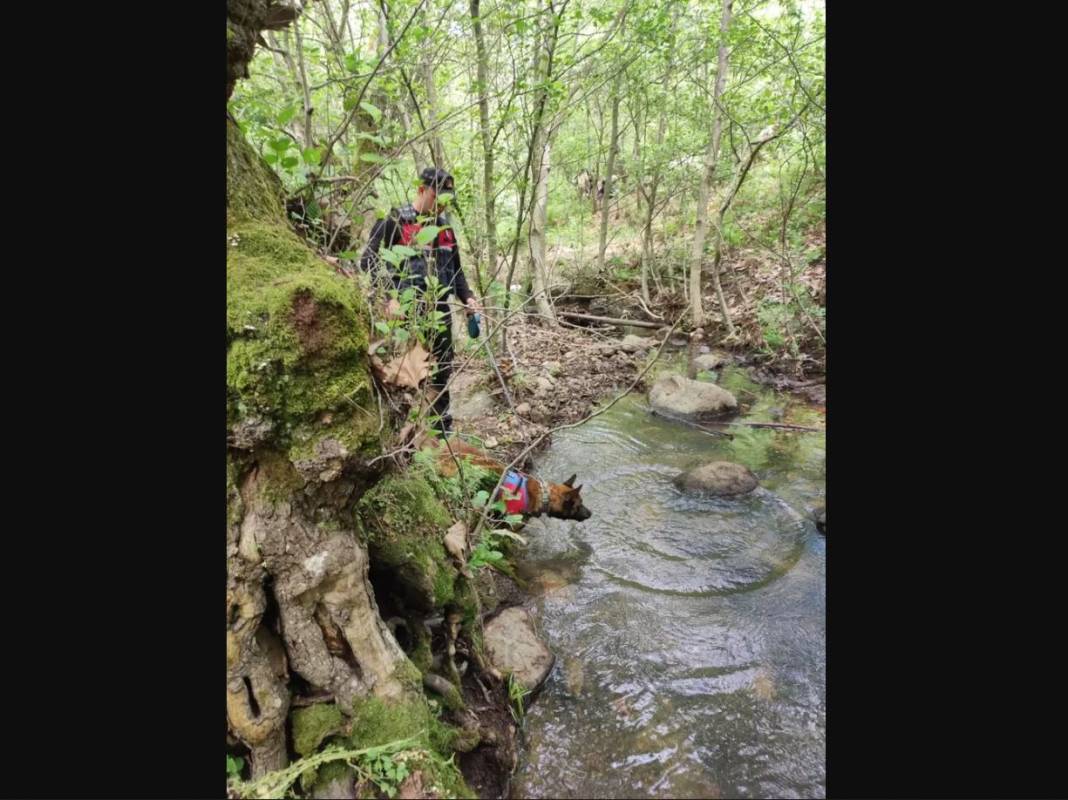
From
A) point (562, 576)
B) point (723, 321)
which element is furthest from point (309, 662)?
point (723, 321)

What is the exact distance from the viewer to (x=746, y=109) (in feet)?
37.9

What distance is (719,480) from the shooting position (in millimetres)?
6168

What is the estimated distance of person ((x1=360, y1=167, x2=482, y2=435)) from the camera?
10.4 ft

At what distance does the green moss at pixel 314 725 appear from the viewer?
2088 millimetres

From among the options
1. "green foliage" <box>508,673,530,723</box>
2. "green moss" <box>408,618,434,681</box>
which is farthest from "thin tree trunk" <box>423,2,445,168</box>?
"green foliage" <box>508,673,530,723</box>

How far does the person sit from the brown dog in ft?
1.13

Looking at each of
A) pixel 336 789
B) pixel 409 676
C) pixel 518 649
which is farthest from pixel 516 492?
pixel 336 789

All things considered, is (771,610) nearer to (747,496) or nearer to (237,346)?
(747,496)

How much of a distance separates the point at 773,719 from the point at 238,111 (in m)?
5.30

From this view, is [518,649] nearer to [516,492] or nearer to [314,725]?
[516,492]

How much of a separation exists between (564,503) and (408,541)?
214 cm

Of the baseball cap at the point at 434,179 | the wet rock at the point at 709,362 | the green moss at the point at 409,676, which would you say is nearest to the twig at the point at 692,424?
the wet rock at the point at 709,362

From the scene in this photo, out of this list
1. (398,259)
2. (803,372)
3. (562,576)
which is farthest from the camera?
(803,372)

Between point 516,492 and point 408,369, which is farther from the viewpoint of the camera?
point 516,492
